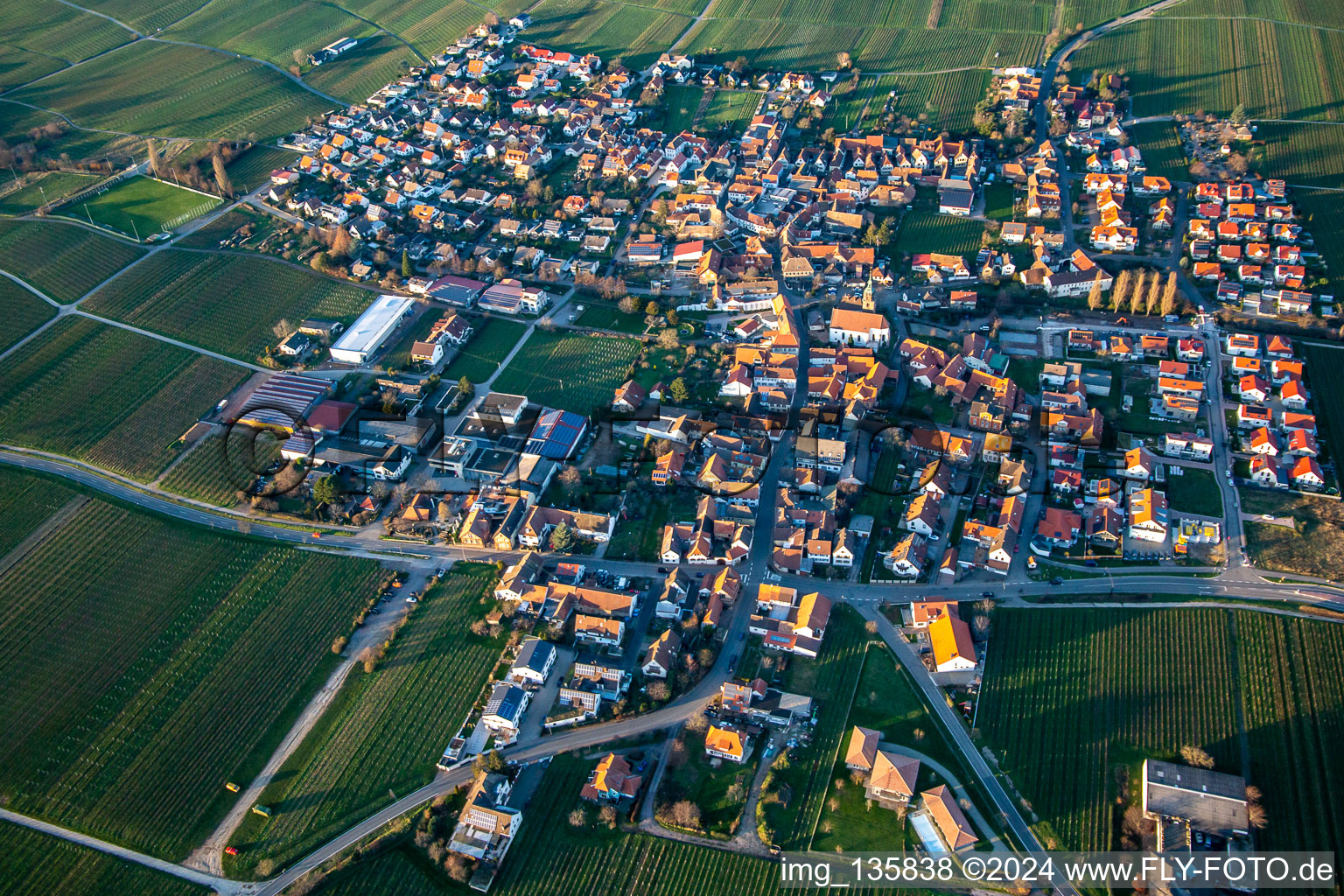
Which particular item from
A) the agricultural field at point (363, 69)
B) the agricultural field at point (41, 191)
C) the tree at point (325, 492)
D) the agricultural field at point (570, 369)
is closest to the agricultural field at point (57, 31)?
the agricultural field at point (363, 69)

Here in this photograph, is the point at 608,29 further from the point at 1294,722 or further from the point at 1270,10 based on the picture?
the point at 1294,722

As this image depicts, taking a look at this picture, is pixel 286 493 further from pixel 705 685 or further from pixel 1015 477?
pixel 1015 477

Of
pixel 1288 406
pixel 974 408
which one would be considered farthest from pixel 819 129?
pixel 1288 406

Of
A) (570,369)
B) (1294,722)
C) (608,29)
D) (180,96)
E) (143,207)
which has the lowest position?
(1294,722)

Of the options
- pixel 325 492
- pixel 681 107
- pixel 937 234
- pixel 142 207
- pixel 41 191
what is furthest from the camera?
pixel 681 107

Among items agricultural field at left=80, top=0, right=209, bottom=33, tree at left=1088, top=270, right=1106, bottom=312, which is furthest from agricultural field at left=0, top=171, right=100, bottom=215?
tree at left=1088, top=270, right=1106, bottom=312

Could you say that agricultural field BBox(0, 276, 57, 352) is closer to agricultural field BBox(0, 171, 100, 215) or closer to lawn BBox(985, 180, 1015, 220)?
agricultural field BBox(0, 171, 100, 215)

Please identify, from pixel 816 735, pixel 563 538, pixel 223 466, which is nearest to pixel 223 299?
pixel 223 466

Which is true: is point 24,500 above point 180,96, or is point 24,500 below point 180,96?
below
